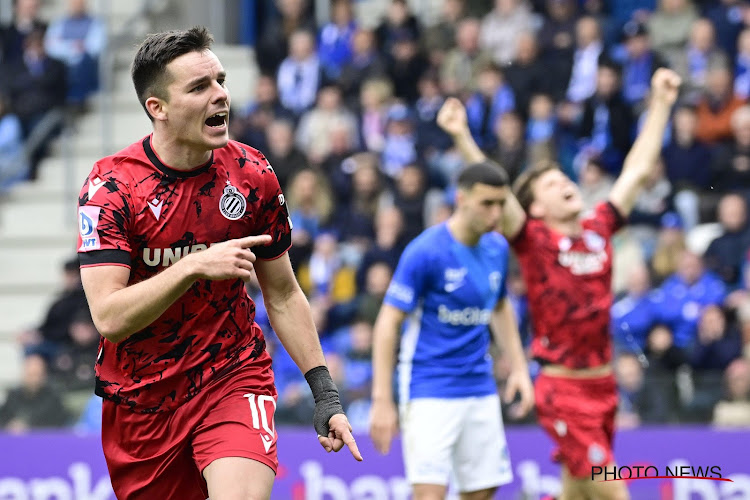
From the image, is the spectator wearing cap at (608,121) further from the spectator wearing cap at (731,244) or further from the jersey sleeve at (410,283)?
the jersey sleeve at (410,283)

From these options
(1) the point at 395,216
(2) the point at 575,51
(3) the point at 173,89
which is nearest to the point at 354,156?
(1) the point at 395,216

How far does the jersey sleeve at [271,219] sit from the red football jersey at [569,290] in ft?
9.74

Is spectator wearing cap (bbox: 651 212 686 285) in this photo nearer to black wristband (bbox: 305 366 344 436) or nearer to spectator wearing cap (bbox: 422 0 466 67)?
spectator wearing cap (bbox: 422 0 466 67)

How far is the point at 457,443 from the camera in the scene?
7.69m

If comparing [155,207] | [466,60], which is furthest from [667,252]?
[155,207]

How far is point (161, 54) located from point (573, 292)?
12.0 feet

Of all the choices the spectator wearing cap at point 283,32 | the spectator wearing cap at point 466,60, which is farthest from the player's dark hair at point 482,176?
the spectator wearing cap at point 283,32

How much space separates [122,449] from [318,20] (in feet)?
38.4

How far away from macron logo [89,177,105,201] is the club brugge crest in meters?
0.47

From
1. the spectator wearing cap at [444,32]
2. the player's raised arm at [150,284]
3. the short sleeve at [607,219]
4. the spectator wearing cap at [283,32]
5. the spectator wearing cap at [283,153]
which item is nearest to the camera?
the player's raised arm at [150,284]

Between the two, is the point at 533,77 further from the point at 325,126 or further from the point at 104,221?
the point at 104,221

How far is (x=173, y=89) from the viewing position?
16.4 feet

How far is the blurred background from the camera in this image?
10.8 metres

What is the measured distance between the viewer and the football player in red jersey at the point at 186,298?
493cm
